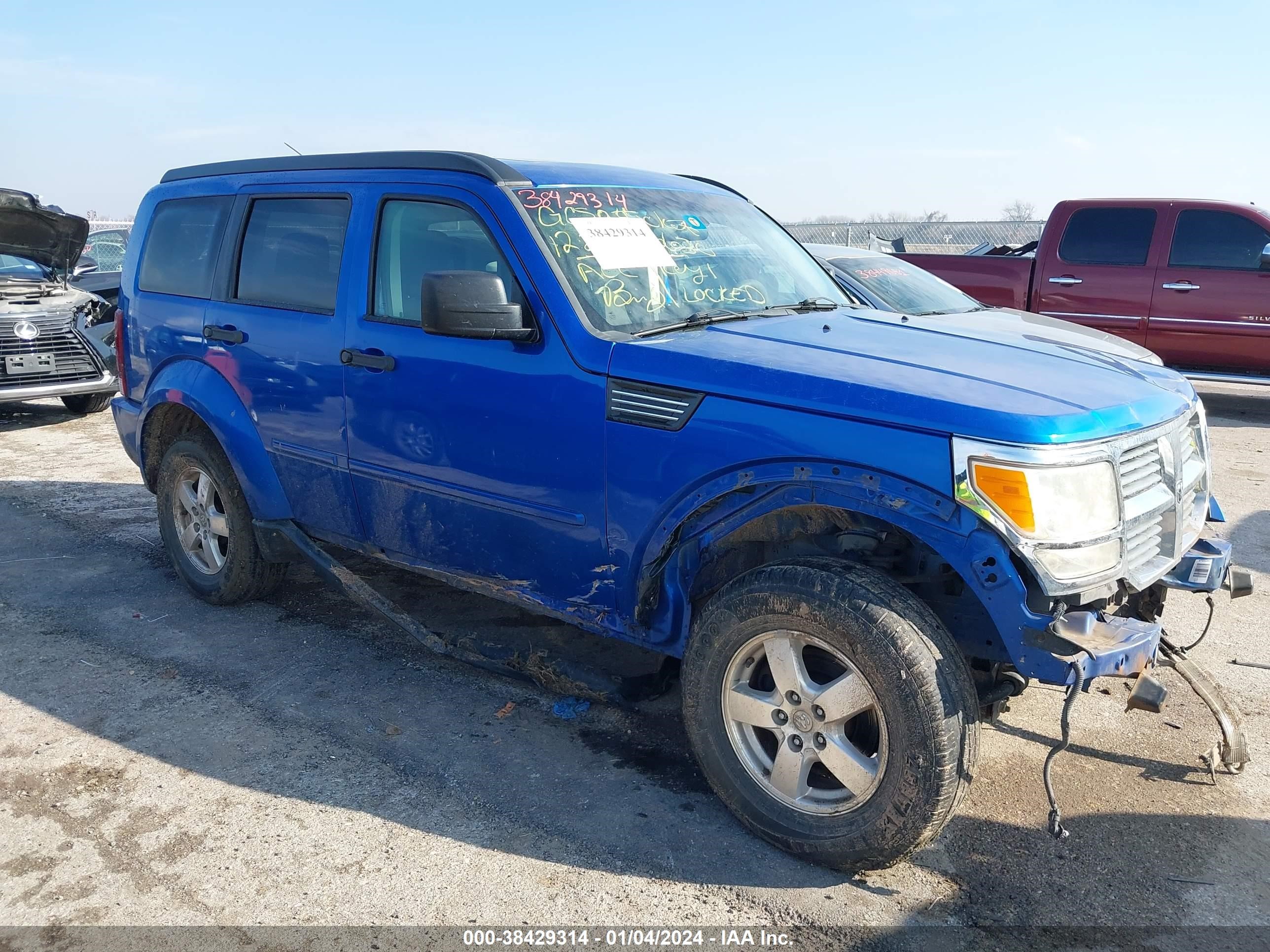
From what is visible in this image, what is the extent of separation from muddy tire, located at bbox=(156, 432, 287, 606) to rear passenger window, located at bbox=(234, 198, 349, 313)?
852 mm

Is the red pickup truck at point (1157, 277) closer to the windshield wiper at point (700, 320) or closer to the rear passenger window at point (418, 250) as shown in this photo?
the windshield wiper at point (700, 320)

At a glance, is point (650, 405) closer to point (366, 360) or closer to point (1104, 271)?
point (366, 360)

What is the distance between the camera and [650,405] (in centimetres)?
321

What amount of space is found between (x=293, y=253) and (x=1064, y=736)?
3521mm

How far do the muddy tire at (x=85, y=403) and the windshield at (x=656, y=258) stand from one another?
8535 mm

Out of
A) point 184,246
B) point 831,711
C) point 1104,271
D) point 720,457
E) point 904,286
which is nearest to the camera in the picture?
point 831,711

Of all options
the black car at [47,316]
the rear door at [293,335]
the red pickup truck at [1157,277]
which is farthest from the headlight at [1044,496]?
the black car at [47,316]

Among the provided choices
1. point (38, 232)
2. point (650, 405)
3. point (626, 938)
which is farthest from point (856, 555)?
point (38, 232)

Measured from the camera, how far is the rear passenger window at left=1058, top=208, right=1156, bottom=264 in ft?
34.7

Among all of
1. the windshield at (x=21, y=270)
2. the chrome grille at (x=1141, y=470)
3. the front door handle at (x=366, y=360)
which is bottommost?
the chrome grille at (x=1141, y=470)

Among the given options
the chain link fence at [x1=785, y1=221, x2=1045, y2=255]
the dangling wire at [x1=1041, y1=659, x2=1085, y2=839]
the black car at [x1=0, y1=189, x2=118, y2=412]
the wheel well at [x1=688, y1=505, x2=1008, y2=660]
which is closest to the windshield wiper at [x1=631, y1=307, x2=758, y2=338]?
the wheel well at [x1=688, y1=505, x2=1008, y2=660]

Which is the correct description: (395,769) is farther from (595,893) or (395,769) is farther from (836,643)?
(836,643)

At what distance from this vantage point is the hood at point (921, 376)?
8.95ft

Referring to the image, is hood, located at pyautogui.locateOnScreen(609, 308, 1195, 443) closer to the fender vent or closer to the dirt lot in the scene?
the fender vent
